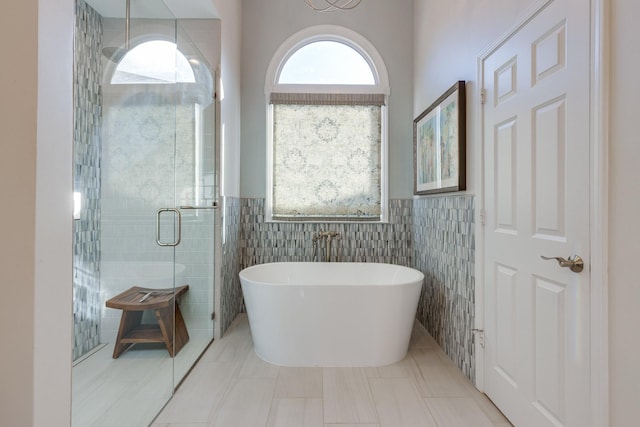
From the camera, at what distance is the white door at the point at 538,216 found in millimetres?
1312

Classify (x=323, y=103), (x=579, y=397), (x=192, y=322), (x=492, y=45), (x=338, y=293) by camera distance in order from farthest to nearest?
(x=323, y=103) < (x=192, y=322) < (x=338, y=293) < (x=492, y=45) < (x=579, y=397)

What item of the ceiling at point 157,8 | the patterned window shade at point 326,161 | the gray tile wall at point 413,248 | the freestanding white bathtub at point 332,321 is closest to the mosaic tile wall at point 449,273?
the gray tile wall at point 413,248

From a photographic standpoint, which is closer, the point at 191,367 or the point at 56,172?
the point at 56,172

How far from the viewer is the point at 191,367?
233 cm

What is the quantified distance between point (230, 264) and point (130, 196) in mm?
1527

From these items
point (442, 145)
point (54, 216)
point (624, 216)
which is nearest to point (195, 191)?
point (54, 216)

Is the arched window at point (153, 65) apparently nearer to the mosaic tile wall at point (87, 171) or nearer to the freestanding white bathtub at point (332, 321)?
the mosaic tile wall at point (87, 171)

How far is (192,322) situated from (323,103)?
2408 millimetres

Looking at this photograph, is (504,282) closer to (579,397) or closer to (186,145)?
(579,397)

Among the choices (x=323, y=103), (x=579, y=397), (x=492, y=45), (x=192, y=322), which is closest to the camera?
(x=579, y=397)

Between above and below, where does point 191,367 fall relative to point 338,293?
below

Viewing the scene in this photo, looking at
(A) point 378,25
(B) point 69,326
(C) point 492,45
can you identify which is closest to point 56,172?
(B) point 69,326

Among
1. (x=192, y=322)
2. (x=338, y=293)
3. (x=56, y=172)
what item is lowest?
(x=192, y=322)

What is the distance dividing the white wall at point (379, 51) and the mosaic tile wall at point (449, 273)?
0.77 m
